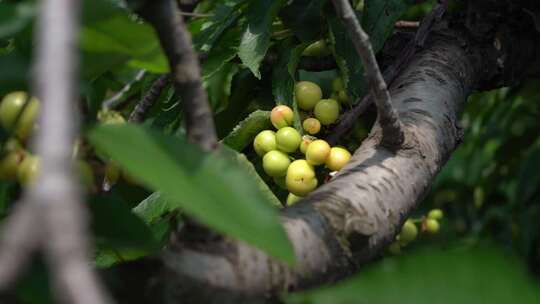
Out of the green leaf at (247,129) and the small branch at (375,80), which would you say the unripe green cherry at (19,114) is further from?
the green leaf at (247,129)

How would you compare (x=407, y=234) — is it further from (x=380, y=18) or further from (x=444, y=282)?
(x=444, y=282)

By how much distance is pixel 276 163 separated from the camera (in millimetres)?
1050

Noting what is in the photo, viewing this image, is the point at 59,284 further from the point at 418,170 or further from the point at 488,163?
the point at 488,163

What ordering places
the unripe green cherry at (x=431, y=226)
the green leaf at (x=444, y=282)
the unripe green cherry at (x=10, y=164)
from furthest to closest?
the unripe green cherry at (x=431, y=226)
the unripe green cherry at (x=10, y=164)
the green leaf at (x=444, y=282)

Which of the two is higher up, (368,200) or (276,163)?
(368,200)

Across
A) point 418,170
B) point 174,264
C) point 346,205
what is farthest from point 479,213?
point 174,264

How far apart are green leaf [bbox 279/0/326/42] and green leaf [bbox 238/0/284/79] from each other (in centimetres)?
5

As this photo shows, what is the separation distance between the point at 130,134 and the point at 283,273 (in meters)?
0.19

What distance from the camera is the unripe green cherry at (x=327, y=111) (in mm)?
1107

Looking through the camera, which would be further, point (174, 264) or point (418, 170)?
point (418, 170)

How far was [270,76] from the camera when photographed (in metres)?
1.27

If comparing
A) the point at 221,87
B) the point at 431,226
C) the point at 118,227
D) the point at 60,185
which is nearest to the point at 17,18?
the point at 118,227

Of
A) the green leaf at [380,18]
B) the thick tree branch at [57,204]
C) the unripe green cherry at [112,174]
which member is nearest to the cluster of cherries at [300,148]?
the green leaf at [380,18]

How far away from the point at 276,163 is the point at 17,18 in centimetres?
56
